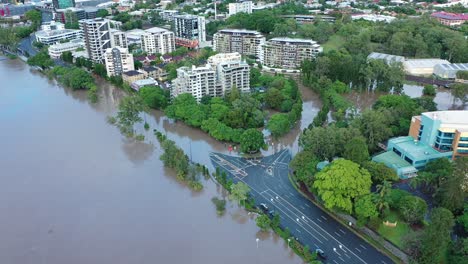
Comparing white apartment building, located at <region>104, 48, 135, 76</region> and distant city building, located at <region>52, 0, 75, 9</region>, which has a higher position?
distant city building, located at <region>52, 0, 75, 9</region>

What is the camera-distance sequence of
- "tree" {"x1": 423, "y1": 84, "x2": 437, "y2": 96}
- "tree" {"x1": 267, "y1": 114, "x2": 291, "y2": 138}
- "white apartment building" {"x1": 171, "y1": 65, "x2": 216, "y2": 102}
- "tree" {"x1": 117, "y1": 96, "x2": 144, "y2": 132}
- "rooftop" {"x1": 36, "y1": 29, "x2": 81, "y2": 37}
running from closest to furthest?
1. "tree" {"x1": 267, "y1": 114, "x2": 291, "y2": 138}
2. "tree" {"x1": 117, "y1": 96, "x2": 144, "y2": 132}
3. "white apartment building" {"x1": 171, "y1": 65, "x2": 216, "y2": 102}
4. "tree" {"x1": 423, "y1": 84, "x2": 437, "y2": 96}
5. "rooftop" {"x1": 36, "y1": 29, "x2": 81, "y2": 37}

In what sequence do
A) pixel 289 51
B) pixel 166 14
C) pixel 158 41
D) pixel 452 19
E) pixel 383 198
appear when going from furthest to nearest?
pixel 166 14, pixel 452 19, pixel 158 41, pixel 289 51, pixel 383 198

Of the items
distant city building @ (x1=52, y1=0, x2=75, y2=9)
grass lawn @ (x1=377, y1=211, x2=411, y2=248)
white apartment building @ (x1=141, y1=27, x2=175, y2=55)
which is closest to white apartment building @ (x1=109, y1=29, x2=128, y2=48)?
white apartment building @ (x1=141, y1=27, x2=175, y2=55)

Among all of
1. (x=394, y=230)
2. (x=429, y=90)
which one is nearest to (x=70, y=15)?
(x=429, y=90)

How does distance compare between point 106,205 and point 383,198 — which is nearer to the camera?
point 383,198

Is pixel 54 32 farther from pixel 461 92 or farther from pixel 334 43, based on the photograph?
pixel 461 92

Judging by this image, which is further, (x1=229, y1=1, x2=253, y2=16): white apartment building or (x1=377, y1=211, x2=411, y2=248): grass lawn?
(x1=229, y1=1, x2=253, y2=16): white apartment building

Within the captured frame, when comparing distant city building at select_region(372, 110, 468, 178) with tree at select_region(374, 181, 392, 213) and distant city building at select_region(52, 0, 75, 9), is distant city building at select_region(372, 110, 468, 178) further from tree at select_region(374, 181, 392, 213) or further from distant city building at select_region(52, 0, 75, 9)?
distant city building at select_region(52, 0, 75, 9)

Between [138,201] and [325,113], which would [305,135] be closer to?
[325,113]
